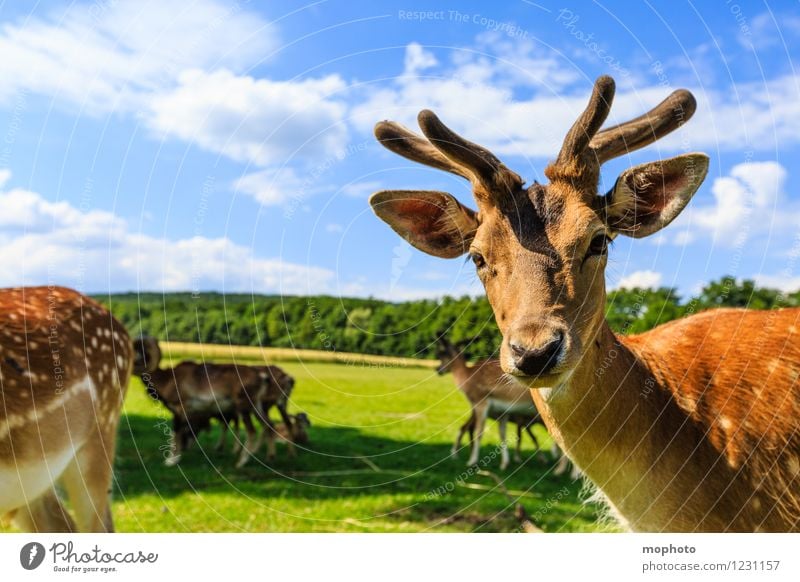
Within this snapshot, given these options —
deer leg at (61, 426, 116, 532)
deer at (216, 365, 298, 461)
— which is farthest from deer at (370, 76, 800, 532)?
deer at (216, 365, 298, 461)

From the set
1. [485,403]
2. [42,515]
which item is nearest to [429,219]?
[42,515]

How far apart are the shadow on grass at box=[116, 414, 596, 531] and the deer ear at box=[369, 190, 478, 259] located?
3.44m

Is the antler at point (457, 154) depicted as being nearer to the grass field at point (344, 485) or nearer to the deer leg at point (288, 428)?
the grass field at point (344, 485)

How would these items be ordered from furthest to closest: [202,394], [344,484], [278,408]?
[278,408]
[202,394]
[344,484]

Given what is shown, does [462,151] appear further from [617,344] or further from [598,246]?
[617,344]

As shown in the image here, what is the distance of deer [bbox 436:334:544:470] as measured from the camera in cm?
868

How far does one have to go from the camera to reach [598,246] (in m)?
2.15

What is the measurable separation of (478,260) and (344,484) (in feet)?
18.9

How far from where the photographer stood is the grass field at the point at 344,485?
5.67 m

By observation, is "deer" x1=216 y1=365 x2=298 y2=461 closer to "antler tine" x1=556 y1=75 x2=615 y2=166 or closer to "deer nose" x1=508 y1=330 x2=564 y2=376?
"antler tine" x1=556 y1=75 x2=615 y2=166
